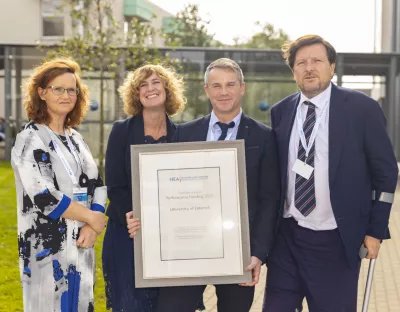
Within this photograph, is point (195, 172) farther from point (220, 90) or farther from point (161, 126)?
point (161, 126)

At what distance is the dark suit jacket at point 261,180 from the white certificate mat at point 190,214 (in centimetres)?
20

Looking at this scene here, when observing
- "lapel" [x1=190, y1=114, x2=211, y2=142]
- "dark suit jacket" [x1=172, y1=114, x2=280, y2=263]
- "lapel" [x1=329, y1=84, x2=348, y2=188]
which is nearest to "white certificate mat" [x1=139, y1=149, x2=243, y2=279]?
"dark suit jacket" [x1=172, y1=114, x2=280, y2=263]

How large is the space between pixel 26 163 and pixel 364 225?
187 cm

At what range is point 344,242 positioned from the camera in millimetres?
4320

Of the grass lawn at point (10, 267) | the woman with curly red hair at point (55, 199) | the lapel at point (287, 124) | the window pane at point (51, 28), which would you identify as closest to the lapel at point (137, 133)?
the woman with curly red hair at point (55, 199)

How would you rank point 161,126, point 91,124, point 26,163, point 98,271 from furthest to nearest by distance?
point 91,124 < point 98,271 < point 161,126 < point 26,163

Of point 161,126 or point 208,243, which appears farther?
point 161,126

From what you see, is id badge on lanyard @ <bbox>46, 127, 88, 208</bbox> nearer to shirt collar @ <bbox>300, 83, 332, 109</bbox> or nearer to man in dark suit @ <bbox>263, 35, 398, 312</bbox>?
man in dark suit @ <bbox>263, 35, 398, 312</bbox>

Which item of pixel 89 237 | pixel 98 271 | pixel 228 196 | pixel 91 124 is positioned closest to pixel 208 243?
pixel 228 196

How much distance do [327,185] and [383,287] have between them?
429 centimetres

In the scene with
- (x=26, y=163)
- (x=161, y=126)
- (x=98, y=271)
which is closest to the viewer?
(x=26, y=163)

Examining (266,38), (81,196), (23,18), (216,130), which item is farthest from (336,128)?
(266,38)

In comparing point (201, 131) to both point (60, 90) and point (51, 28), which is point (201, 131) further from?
point (51, 28)

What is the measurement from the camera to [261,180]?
441 centimetres
